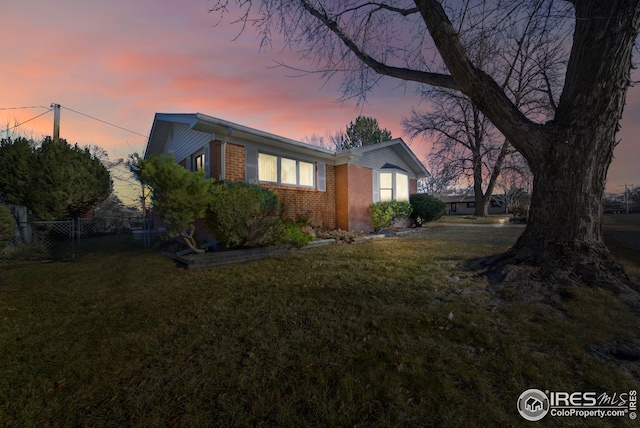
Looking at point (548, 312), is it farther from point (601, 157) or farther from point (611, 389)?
point (601, 157)

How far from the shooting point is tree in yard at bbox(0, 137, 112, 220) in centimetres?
922

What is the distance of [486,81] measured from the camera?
4121mm

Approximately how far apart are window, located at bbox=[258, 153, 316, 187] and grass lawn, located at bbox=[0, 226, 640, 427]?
534 cm

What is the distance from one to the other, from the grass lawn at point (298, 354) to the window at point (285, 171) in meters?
5.34

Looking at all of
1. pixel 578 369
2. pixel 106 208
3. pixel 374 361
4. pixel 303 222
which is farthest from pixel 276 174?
pixel 106 208

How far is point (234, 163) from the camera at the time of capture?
7.70 m

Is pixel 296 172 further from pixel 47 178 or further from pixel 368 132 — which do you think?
A: pixel 368 132

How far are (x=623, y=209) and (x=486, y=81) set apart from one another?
169 ft

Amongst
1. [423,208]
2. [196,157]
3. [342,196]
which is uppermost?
[196,157]

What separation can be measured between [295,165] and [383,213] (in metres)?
4.80

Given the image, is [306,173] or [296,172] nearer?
[296,172]

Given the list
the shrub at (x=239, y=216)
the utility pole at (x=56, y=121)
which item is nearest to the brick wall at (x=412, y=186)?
the shrub at (x=239, y=216)

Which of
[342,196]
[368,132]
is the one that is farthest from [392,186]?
[368,132]

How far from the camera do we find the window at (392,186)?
12.7 metres
